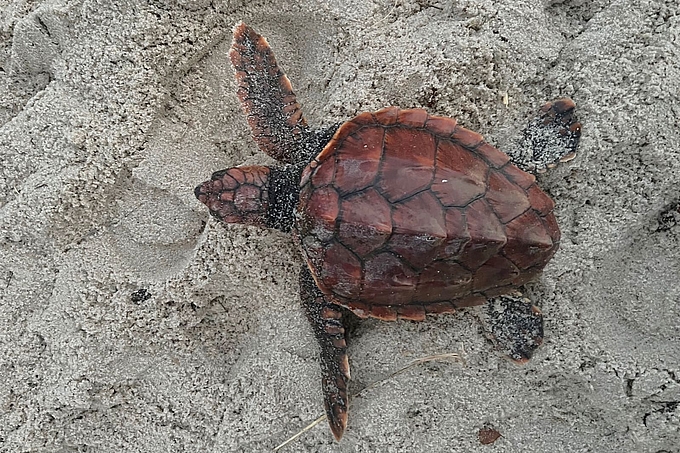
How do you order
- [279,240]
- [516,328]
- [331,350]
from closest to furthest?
[516,328] → [331,350] → [279,240]

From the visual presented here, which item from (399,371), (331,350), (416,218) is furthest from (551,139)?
(331,350)

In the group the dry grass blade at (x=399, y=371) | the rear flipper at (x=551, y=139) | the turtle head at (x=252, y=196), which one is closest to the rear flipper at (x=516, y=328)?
the dry grass blade at (x=399, y=371)

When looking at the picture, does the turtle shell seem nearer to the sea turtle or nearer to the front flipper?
the sea turtle

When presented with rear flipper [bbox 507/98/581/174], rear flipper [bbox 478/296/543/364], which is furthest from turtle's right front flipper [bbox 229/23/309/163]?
rear flipper [bbox 478/296/543/364]

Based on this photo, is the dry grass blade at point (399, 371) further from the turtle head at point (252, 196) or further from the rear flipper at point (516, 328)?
the turtle head at point (252, 196)

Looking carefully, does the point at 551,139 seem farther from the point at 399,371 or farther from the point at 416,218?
the point at 399,371

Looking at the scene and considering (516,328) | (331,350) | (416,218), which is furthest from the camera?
(331,350)
